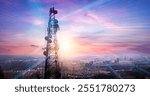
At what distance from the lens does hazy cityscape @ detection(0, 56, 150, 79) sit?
3775mm

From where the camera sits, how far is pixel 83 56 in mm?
4023

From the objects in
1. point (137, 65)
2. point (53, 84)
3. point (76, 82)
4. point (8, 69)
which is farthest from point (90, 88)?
point (8, 69)

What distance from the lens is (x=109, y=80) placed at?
362 centimetres

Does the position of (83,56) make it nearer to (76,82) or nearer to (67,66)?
(67,66)

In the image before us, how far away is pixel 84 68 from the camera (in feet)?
12.9

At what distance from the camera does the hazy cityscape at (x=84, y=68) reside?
12.4ft

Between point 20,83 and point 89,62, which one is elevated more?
point 89,62

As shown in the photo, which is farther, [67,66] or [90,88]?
[67,66]

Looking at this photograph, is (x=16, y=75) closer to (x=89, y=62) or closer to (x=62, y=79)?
(x=62, y=79)

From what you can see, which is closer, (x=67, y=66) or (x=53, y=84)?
(x=53, y=84)

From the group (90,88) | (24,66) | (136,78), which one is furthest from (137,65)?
(24,66)

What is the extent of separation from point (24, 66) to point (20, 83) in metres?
0.31

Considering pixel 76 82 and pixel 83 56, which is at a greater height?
pixel 83 56

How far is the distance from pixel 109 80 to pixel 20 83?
106cm
